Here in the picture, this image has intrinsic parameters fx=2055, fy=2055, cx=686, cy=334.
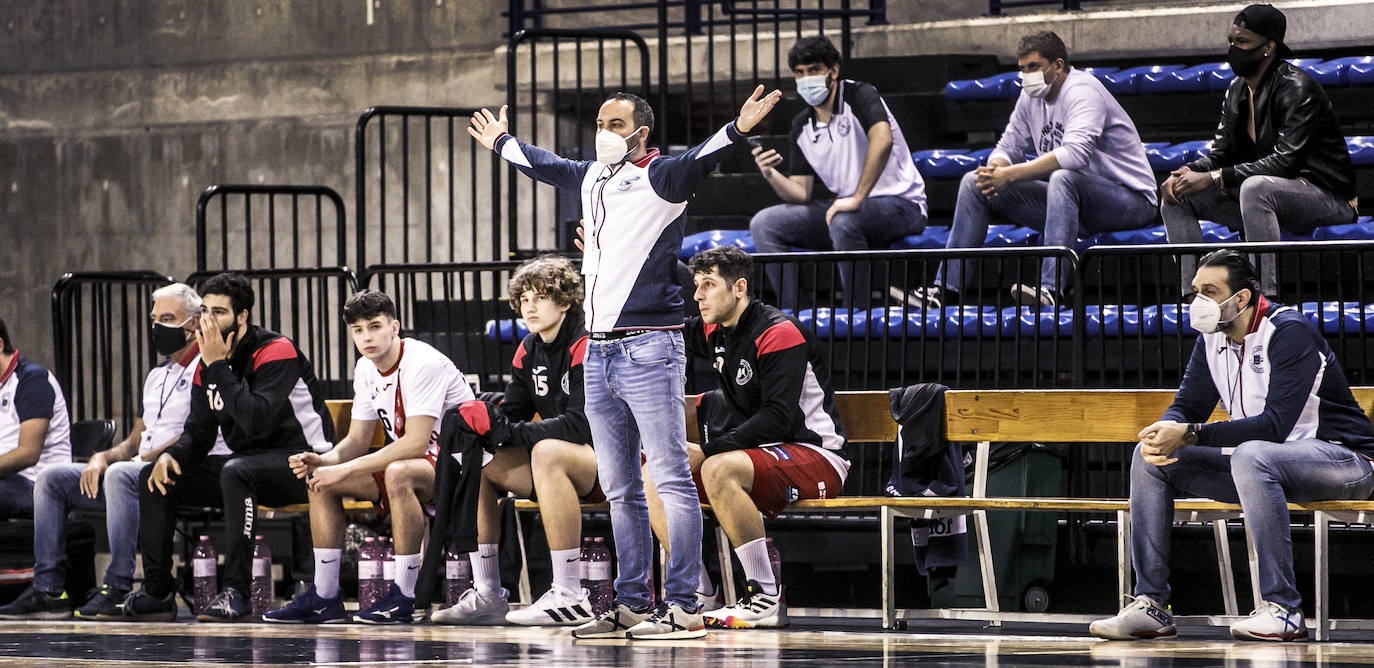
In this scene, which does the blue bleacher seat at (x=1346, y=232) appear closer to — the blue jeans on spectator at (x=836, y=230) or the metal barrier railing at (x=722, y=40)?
the blue jeans on spectator at (x=836, y=230)

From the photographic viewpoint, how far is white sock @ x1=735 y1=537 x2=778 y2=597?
7.23 m

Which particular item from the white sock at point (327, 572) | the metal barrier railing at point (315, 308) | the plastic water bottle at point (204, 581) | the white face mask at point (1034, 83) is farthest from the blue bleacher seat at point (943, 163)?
the plastic water bottle at point (204, 581)

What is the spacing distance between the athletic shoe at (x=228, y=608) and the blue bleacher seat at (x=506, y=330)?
2036mm

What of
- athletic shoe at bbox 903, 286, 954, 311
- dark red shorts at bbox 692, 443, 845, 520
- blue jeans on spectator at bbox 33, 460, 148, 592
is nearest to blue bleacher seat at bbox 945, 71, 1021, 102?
athletic shoe at bbox 903, 286, 954, 311

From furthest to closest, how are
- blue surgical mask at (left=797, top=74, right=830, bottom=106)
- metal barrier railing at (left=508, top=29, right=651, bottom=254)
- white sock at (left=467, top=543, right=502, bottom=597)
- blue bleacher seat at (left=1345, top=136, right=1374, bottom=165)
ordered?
1. metal barrier railing at (left=508, top=29, right=651, bottom=254)
2. blue surgical mask at (left=797, top=74, right=830, bottom=106)
3. blue bleacher seat at (left=1345, top=136, right=1374, bottom=165)
4. white sock at (left=467, top=543, right=502, bottom=597)

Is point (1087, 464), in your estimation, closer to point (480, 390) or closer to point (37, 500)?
point (480, 390)

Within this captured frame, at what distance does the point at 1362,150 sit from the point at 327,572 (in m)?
5.08

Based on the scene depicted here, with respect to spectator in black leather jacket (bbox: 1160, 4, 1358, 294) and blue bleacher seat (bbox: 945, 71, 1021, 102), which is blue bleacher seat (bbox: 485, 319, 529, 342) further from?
spectator in black leather jacket (bbox: 1160, 4, 1358, 294)

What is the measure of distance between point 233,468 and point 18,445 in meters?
1.54

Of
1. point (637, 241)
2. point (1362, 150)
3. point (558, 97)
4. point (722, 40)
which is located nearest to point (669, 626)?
point (637, 241)

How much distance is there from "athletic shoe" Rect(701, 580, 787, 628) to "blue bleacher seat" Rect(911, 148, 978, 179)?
3.84 meters

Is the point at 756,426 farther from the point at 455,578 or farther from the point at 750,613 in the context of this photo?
the point at 455,578

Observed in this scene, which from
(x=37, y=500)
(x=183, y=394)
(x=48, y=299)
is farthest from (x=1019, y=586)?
(x=48, y=299)

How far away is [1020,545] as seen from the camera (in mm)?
8328
